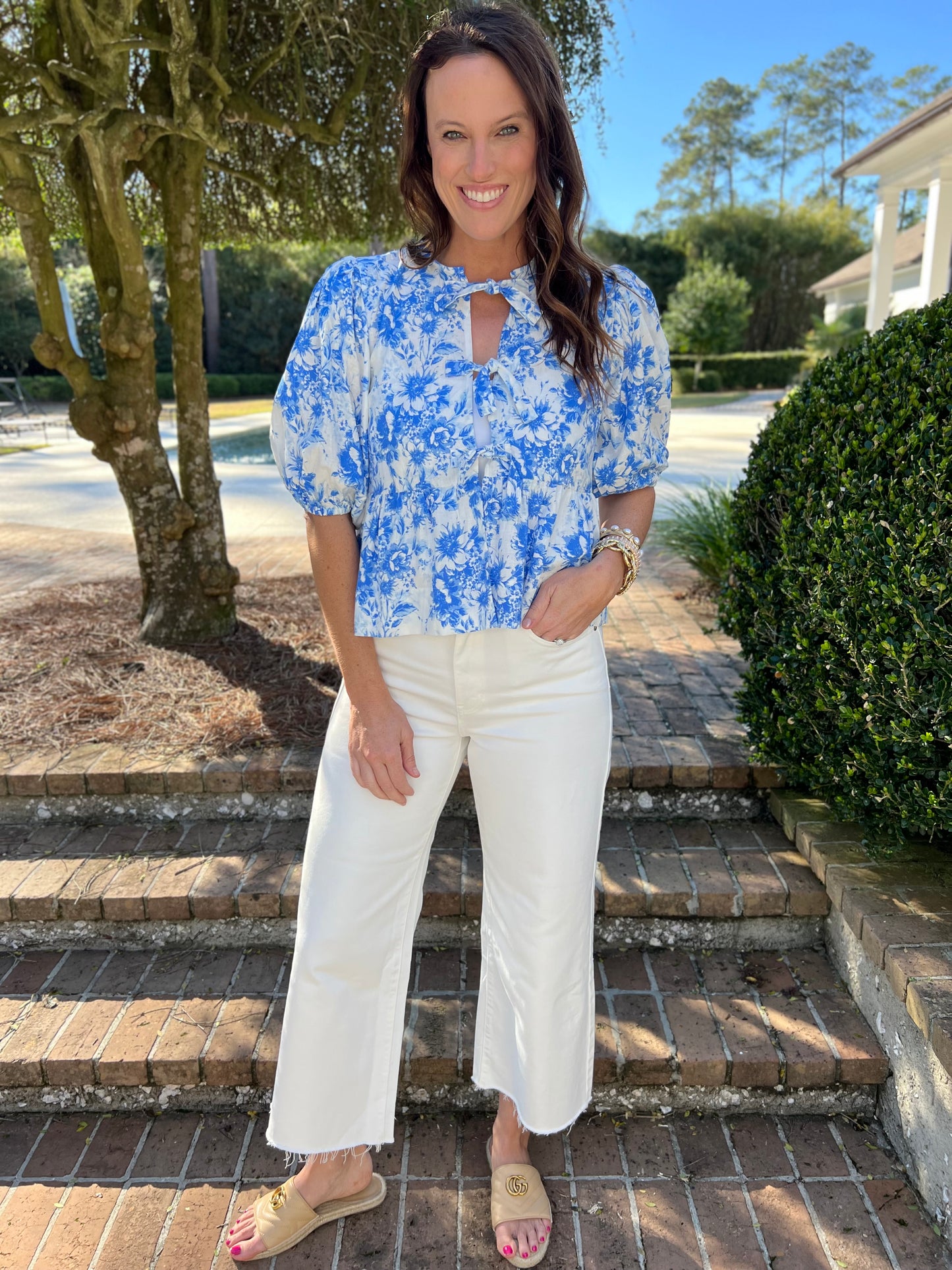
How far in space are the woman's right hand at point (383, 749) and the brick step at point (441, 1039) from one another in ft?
2.95

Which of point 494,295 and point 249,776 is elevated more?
point 494,295

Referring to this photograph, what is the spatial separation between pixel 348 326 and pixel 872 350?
4.72 feet

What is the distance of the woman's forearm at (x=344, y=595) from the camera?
1.47 metres

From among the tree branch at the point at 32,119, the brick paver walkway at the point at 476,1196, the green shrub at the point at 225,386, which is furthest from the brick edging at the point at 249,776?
the green shrub at the point at 225,386

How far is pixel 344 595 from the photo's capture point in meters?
1.48

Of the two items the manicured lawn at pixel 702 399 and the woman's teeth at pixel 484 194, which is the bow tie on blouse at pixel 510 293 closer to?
the woman's teeth at pixel 484 194

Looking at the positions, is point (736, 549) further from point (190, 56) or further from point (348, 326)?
point (190, 56)

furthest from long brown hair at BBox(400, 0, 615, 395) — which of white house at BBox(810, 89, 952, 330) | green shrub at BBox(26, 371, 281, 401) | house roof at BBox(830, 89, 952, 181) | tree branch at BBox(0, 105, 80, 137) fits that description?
green shrub at BBox(26, 371, 281, 401)

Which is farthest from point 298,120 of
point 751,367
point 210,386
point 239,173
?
point 751,367

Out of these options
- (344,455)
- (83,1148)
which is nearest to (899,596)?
(344,455)

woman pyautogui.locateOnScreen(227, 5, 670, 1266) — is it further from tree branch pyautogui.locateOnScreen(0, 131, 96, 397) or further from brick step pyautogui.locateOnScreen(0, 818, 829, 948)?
tree branch pyautogui.locateOnScreen(0, 131, 96, 397)

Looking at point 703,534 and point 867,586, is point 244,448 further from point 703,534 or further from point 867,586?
point 867,586

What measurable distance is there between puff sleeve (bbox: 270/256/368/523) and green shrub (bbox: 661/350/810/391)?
28.3 metres

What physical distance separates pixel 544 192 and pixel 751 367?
29227mm
